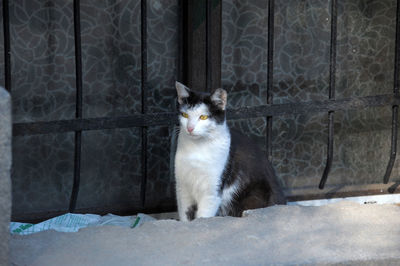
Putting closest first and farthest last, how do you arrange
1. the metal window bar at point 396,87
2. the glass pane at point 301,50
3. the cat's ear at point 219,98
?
the cat's ear at point 219,98 → the metal window bar at point 396,87 → the glass pane at point 301,50

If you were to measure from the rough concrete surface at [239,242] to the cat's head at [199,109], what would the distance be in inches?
30.2

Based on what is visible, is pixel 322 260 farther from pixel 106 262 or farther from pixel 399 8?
pixel 399 8

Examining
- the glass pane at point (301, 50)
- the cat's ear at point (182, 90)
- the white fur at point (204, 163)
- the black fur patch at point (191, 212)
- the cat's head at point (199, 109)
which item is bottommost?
the black fur patch at point (191, 212)

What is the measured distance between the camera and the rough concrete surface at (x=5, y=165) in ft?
6.28

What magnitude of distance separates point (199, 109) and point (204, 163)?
11.4 inches

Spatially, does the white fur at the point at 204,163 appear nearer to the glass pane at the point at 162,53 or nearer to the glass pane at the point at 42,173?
the glass pane at the point at 162,53

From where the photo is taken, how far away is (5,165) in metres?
1.94

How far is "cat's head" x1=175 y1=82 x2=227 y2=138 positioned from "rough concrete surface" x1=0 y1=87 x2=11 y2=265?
1.50 meters

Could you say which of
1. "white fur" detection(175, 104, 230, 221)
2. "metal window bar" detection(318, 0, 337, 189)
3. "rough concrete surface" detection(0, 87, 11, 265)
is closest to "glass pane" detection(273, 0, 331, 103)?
"metal window bar" detection(318, 0, 337, 189)

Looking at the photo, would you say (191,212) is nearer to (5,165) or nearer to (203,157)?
(203,157)

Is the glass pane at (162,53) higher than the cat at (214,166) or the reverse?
higher

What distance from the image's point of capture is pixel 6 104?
1.93m

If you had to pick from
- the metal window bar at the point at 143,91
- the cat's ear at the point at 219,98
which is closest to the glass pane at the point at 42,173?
the metal window bar at the point at 143,91

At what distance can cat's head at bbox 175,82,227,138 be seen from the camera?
3376 mm
